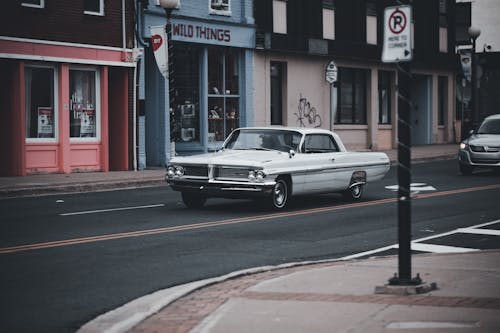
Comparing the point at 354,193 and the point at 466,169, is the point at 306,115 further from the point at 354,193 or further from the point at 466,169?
the point at 354,193

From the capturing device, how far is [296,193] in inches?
698

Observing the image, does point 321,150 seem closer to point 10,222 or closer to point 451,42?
point 10,222

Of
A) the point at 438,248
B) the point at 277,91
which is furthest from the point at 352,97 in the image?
the point at 438,248

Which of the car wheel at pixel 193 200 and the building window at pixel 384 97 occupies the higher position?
the building window at pixel 384 97

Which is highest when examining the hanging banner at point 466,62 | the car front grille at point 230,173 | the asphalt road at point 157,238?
the hanging banner at point 466,62

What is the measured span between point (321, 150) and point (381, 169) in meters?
1.90

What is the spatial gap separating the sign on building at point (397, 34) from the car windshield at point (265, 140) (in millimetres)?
8946

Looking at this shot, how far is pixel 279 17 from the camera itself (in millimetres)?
36125

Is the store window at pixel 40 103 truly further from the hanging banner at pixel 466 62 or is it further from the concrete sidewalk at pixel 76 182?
the hanging banner at pixel 466 62

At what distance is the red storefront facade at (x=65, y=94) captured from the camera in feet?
84.1

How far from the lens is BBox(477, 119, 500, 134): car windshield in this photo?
91.4 feet

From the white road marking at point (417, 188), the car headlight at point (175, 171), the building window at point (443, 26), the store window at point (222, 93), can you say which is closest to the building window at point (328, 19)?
the store window at point (222, 93)

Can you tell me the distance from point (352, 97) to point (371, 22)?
129 inches

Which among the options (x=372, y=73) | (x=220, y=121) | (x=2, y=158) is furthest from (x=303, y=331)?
(x=372, y=73)
